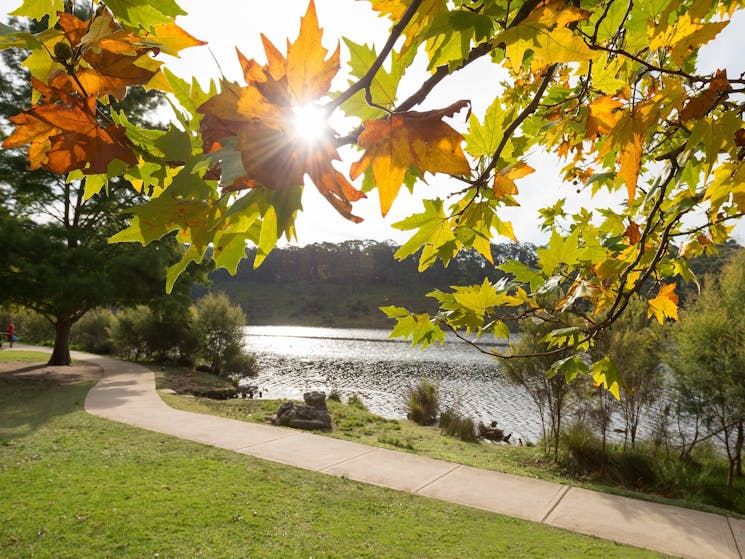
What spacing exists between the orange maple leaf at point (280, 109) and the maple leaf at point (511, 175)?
2.25 feet

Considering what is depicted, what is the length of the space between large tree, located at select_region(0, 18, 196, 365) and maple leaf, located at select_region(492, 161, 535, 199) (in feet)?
39.9

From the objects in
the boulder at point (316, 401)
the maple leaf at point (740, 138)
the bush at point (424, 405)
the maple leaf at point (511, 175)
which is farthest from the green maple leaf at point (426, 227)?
the bush at point (424, 405)

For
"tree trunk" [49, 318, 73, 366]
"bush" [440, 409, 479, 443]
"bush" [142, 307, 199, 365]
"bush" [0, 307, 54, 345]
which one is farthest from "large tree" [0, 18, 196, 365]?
"bush" [0, 307, 54, 345]

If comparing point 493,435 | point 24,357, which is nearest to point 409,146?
point 493,435

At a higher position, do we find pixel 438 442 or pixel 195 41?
pixel 195 41

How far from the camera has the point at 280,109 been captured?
48 cm

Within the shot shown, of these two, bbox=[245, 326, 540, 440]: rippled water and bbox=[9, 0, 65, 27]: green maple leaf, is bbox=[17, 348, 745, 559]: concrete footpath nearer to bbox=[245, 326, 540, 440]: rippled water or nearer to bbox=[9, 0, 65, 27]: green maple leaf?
bbox=[245, 326, 540, 440]: rippled water

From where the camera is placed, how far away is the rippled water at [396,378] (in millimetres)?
16047

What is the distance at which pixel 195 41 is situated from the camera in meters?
0.78

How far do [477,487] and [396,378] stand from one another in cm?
1760

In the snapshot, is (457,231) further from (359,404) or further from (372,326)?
(372,326)

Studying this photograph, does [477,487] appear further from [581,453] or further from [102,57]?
[102,57]

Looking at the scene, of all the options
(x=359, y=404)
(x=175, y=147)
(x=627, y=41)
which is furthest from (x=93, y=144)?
(x=359, y=404)

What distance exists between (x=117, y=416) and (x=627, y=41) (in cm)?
989
